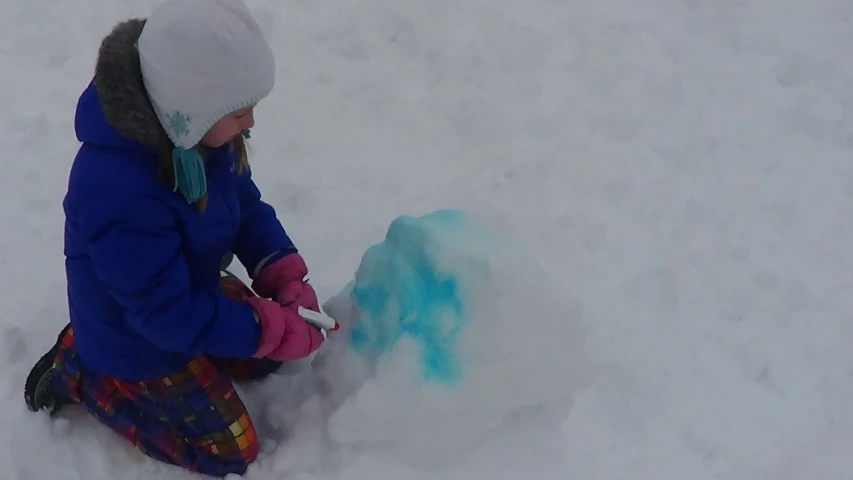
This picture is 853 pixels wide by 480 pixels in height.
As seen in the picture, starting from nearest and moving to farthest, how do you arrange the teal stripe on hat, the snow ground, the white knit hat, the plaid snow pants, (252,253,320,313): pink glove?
1. the white knit hat
2. the teal stripe on hat
3. the plaid snow pants
4. (252,253,320,313): pink glove
5. the snow ground

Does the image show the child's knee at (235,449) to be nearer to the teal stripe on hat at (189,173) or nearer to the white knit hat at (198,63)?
the teal stripe on hat at (189,173)

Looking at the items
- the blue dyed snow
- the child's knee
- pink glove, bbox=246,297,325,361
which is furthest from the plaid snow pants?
the blue dyed snow

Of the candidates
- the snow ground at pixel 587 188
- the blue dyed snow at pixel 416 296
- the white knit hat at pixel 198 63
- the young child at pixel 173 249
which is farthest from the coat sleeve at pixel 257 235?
the white knit hat at pixel 198 63

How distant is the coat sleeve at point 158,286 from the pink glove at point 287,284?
26cm

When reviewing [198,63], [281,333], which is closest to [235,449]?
[281,333]

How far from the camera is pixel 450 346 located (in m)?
1.84

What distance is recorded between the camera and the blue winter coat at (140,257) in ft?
5.10

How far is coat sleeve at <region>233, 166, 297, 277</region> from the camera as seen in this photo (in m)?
2.08

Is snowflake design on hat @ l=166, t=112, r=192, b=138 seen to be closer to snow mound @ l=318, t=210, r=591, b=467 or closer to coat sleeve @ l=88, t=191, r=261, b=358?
coat sleeve @ l=88, t=191, r=261, b=358

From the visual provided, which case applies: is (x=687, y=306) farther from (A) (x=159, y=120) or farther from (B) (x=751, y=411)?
(A) (x=159, y=120)

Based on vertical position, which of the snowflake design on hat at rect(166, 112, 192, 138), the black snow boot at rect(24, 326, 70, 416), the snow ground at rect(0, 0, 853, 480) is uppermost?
the snowflake design on hat at rect(166, 112, 192, 138)

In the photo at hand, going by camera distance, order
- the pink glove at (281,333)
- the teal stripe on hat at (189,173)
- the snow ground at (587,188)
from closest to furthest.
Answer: the teal stripe on hat at (189,173) < the pink glove at (281,333) < the snow ground at (587,188)

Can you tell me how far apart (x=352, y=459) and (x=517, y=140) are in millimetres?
1611

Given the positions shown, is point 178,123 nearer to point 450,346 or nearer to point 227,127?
point 227,127
